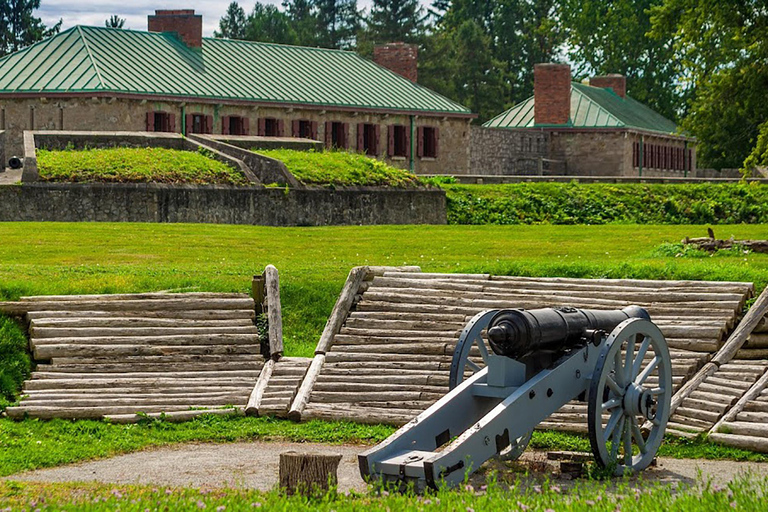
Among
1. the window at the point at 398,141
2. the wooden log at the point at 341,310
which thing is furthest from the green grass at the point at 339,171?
the wooden log at the point at 341,310

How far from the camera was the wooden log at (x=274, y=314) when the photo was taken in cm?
1523

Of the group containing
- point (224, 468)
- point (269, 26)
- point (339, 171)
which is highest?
point (269, 26)

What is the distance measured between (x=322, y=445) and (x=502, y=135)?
43.1 meters

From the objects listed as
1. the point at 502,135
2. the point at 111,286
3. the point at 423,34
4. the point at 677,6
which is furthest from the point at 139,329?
the point at 423,34

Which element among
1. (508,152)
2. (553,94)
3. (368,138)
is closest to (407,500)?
(368,138)

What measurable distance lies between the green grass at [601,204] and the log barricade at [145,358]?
58.2 ft

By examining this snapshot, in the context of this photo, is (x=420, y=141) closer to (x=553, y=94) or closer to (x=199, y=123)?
(x=553, y=94)

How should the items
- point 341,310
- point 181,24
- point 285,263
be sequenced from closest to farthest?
point 341,310
point 285,263
point 181,24

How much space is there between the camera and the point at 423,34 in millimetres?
85938

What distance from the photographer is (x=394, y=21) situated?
88000 mm

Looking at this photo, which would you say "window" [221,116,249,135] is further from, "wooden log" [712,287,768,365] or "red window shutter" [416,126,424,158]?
"wooden log" [712,287,768,365]

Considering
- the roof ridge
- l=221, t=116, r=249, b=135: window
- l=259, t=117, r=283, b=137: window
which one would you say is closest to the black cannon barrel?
the roof ridge

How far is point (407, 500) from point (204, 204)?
19821 millimetres

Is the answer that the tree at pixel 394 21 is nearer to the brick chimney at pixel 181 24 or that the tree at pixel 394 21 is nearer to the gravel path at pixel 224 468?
the brick chimney at pixel 181 24
